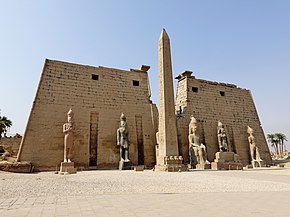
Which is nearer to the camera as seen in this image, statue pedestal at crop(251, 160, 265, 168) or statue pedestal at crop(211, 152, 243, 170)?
statue pedestal at crop(211, 152, 243, 170)

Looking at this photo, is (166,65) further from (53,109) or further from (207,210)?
(207,210)

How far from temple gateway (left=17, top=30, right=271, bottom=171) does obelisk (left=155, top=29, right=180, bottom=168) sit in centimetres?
5

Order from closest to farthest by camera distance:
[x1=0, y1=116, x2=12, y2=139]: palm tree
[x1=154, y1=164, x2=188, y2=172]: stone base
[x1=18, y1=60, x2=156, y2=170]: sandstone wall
Result: [x1=154, y1=164, x2=188, y2=172]: stone base
[x1=18, y1=60, x2=156, y2=170]: sandstone wall
[x1=0, y1=116, x2=12, y2=139]: palm tree

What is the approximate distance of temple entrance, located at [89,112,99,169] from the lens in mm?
12961

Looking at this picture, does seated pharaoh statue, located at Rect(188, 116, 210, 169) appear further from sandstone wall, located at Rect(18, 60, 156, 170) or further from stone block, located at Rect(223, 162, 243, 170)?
sandstone wall, located at Rect(18, 60, 156, 170)

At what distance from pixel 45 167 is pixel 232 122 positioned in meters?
14.3

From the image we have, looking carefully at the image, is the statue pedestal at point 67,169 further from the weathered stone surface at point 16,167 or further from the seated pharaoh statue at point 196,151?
the seated pharaoh statue at point 196,151

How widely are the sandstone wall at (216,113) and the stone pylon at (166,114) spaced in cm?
457

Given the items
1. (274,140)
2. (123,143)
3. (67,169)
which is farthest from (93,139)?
(274,140)

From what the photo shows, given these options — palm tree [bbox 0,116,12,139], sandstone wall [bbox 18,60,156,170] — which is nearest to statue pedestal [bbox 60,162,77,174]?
sandstone wall [bbox 18,60,156,170]

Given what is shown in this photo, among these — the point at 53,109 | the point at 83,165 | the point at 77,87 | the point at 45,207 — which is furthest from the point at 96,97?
the point at 45,207

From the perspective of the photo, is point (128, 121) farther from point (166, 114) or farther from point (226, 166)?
point (226, 166)

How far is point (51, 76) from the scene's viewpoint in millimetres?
13156

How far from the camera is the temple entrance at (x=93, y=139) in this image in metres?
13.0
